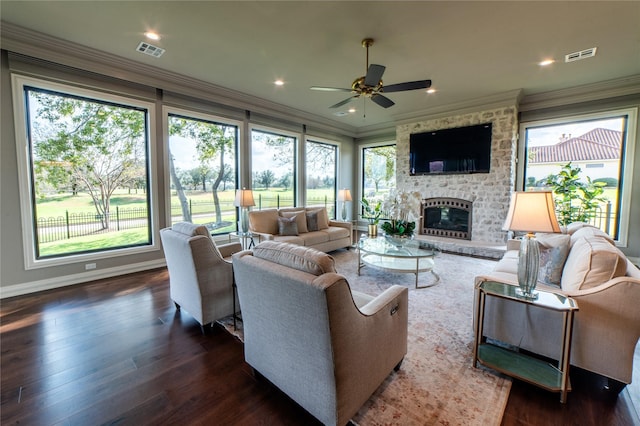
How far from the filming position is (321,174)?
7.42 metres

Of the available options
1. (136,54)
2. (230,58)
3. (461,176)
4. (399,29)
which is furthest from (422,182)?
(136,54)

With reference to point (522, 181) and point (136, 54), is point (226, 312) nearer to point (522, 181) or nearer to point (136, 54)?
point (136, 54)

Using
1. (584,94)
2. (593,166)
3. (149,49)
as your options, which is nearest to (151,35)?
(149,49)

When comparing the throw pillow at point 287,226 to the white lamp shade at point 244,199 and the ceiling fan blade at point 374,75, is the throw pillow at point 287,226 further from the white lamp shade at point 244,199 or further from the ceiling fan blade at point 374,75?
the ceiling fan blade at point 374,75

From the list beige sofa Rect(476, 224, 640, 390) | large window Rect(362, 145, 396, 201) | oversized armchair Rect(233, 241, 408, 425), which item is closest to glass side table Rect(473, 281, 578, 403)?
beige sofa Rect(476, 224, 640, 390)

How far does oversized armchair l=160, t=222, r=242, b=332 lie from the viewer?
89.8 inches

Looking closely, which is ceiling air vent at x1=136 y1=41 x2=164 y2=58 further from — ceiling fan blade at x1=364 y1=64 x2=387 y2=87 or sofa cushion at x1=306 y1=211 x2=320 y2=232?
sofa cushion at x1=306 y1=211 x2=320 y2=232

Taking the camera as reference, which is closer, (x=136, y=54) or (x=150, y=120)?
→ (x=136, y=54)

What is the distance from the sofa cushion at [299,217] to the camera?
16.5 feet

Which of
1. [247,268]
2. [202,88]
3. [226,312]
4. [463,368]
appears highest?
[202,88]

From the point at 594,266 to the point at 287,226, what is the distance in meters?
3.89

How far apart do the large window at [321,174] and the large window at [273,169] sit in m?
0.56

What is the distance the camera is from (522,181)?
5387 millimetres

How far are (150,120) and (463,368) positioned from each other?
16.9 feet
